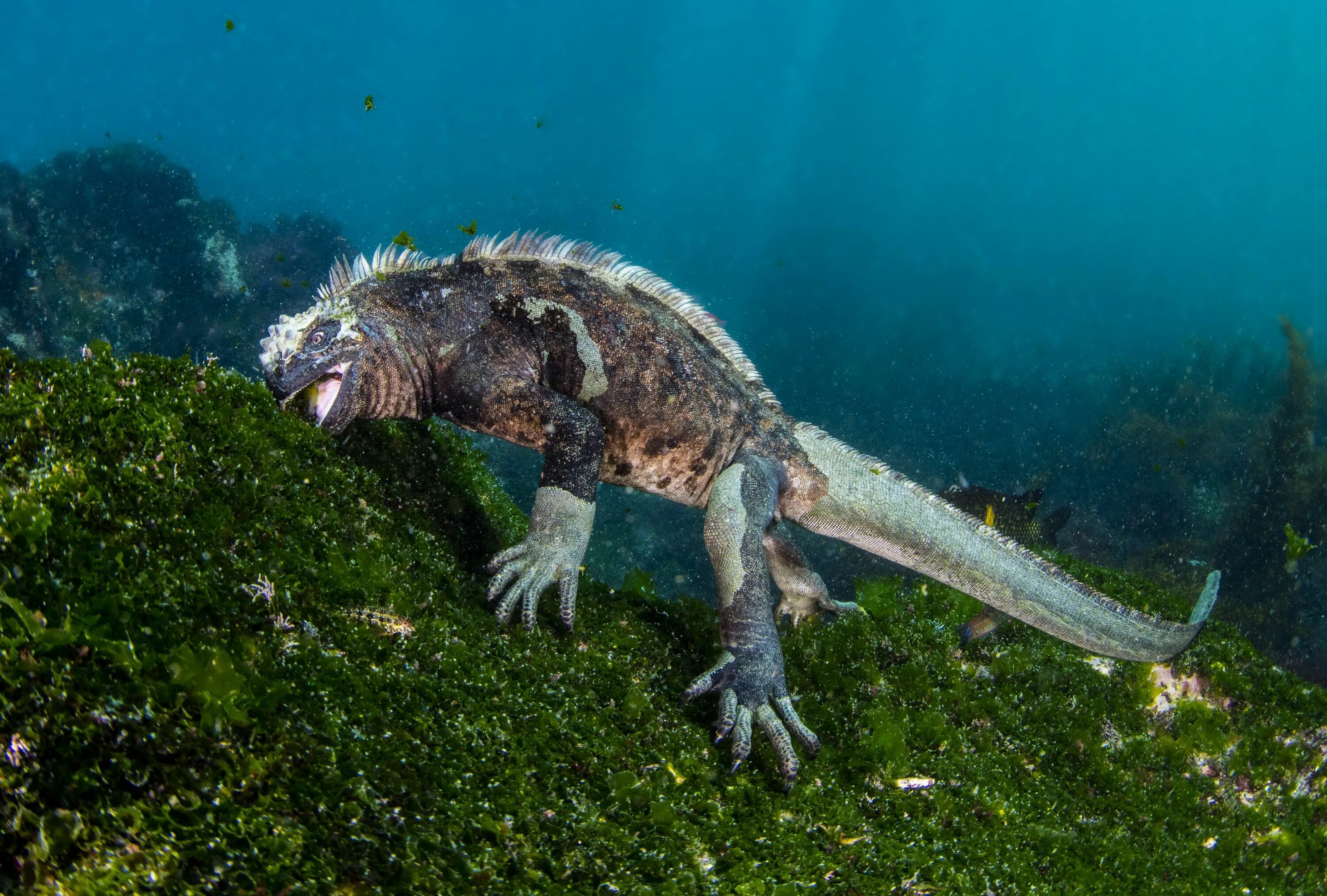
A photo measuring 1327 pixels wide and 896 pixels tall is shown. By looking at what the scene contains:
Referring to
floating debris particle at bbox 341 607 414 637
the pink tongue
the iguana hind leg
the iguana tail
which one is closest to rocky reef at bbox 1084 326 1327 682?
the iguana tail

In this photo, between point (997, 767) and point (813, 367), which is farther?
point (813, 367)

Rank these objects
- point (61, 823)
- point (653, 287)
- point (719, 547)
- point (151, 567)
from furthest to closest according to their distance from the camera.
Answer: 1. point (653, 287)
2. point (719, 547)
3. point (151, 567)
4. point (61, 823)

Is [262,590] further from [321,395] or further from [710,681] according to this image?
[710,681]

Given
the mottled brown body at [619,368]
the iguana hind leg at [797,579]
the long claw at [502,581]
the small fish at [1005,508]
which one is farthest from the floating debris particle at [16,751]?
the small fish at [1005,508]

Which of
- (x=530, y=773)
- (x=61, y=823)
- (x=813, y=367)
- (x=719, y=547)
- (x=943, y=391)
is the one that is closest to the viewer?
(x=61, y=823)

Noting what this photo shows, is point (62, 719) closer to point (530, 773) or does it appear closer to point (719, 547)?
point (530, 773)

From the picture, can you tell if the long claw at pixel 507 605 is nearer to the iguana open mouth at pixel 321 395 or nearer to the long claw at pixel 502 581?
the long claw at pixel 502 581

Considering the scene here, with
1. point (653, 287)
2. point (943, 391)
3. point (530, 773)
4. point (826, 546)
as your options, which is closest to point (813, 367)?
point (943, 391)
